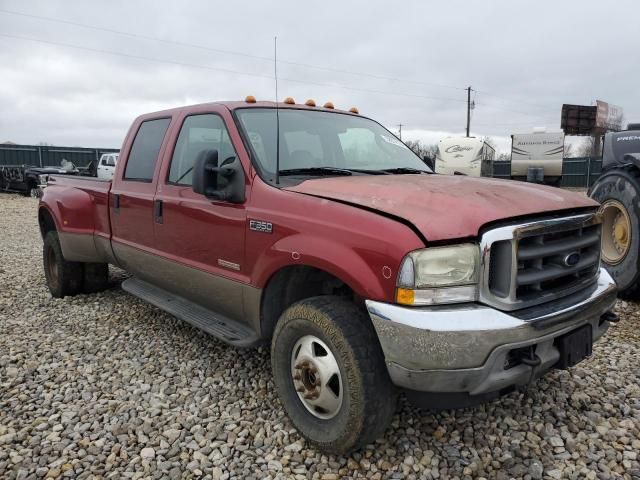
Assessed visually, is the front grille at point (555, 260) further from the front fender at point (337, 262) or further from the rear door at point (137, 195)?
the rear door at point (137, 195)

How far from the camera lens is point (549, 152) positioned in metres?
23.7

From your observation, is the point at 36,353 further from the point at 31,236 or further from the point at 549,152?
the point at 549,152

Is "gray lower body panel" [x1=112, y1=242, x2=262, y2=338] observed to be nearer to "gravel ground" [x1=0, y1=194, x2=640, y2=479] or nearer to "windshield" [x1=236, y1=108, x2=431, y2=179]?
"gravel ground" [x1=0, y1=194, x2=640, y2=479]

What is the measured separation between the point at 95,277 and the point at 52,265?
53 cm

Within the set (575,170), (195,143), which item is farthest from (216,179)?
(575,170)

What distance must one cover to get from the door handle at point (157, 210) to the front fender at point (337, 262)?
134cm

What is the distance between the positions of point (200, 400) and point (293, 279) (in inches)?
41.4

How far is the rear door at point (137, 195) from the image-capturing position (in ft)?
13.4

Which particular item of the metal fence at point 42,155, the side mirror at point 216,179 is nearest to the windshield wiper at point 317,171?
the side mirror at point 216,179

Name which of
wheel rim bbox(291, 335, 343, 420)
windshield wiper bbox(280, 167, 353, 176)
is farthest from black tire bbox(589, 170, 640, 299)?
wheel rim bbox(291, 335, 343, 420)

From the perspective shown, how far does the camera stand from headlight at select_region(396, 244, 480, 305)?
85.9 inches

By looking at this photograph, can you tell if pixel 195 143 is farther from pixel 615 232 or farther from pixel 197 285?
pixel 615 232

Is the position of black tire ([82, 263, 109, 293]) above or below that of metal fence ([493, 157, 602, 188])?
below

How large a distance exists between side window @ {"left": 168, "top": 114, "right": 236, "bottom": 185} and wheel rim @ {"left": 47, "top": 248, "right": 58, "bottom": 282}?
2.47 meters
